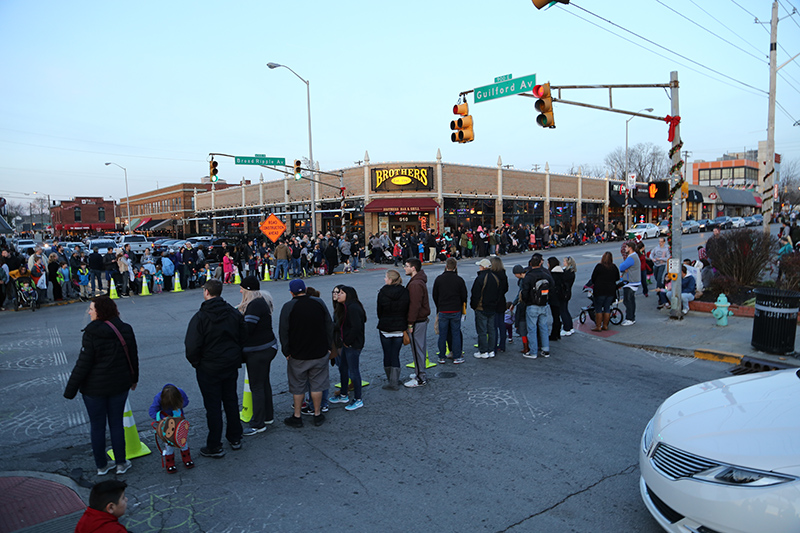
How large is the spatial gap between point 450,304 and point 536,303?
1552 millimetres

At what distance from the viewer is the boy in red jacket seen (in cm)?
291

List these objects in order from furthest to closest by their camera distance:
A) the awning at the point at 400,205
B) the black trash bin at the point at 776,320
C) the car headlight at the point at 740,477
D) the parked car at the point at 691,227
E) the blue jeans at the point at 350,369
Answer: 1. the parked car at the point at 691,227
2. the awning at the point at 400,205
3. the black trash bin at the point at 776,320
4. the blue jeans at the point at 350,369
5. the car headlight at the point at 740,477

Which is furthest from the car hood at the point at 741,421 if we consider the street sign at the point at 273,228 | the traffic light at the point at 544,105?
the street sign at the point at 273,228

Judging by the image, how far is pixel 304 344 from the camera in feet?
19.1

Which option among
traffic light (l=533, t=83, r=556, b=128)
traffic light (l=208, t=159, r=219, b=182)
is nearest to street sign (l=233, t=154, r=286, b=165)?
traffic light (l=208, t=159, r=219, b=182)

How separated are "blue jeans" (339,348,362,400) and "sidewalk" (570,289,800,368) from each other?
6.01m

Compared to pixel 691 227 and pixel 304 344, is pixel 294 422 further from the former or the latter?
pixel 691 227

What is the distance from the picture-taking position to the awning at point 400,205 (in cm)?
3434

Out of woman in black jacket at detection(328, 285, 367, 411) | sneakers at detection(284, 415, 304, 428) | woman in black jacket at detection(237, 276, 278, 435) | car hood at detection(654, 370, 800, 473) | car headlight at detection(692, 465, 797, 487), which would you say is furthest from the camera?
woman in black jacket at detection(328, 285, 367, 411)

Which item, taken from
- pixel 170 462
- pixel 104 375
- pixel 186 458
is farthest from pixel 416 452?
pixel 104 375

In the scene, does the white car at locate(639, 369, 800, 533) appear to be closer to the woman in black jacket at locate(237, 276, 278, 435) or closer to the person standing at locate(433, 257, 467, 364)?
the woman in black jacket at locate(237, 276, 278, 435)

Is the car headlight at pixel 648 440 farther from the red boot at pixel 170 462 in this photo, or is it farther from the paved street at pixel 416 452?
the red boot at pixel 170 462

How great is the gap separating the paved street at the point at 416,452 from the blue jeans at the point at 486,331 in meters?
0.29

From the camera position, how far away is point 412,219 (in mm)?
36344
